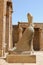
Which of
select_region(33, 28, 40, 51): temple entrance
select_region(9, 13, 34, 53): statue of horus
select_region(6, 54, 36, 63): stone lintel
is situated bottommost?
select_region(33, 28, 40, 51): temple entrance

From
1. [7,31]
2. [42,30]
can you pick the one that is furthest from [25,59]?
[42,30]

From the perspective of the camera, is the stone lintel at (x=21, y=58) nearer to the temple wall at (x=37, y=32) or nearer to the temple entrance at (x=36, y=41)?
the temple wall at (x=37, y=32)

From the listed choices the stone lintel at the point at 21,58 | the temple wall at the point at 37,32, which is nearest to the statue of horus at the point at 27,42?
the stone lintel at the point at 21,58

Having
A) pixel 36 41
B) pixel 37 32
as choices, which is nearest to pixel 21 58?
pixel 37 32

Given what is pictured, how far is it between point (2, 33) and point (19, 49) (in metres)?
3.90

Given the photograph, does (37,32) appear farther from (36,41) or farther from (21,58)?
(21,58)

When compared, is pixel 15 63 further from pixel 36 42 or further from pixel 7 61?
pixel 36 42

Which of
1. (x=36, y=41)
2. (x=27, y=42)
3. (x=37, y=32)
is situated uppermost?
(x=27, y=42)

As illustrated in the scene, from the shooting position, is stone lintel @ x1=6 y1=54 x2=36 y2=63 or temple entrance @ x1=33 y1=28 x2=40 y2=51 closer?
stone lintel @ x1=6 y1=54 x2=36 y2=63

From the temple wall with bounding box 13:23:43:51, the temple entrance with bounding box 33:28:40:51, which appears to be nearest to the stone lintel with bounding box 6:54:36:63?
the temple wall with bounding box 13:23:43:51

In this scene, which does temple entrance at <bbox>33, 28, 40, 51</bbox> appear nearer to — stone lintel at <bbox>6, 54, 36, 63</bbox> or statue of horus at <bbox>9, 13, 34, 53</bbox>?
statue of horus at <bbox>9, 13, 34, 53</bbox>

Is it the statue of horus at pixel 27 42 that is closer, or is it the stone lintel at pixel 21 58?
the stone lintel at pixel 21 58

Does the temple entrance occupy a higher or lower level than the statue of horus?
lower

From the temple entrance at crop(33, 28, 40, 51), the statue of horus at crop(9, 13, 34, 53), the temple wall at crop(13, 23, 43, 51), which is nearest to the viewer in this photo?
the statue of horus at crop(9, 13, 34, 53)
